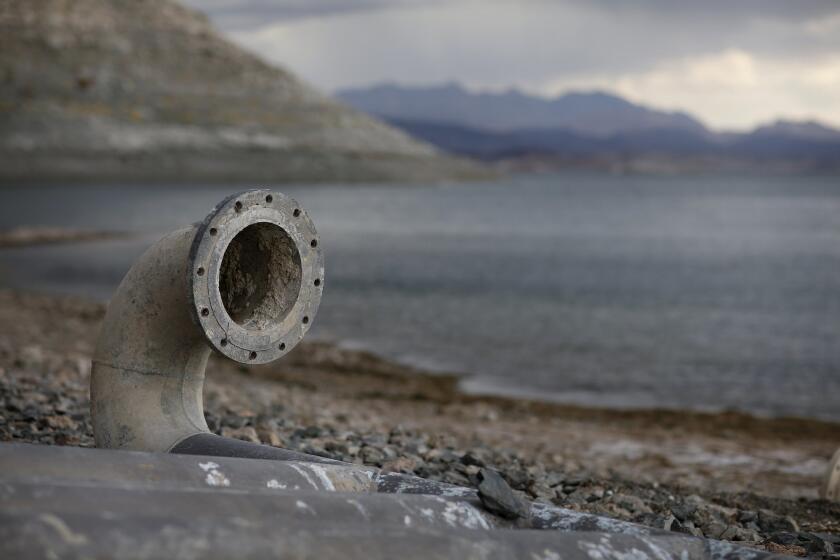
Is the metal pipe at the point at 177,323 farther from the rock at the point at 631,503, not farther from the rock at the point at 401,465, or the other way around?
the rock at the point at 631,503

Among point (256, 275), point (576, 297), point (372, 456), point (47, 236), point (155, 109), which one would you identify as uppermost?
point (155, 109)

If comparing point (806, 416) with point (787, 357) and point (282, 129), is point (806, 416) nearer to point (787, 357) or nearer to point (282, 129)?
point (787, 357)

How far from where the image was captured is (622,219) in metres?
98.4

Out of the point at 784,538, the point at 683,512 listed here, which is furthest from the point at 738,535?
the point at 683,512

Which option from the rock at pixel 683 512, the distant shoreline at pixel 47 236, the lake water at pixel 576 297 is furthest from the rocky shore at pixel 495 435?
the distant shoreline at pixel 47 236

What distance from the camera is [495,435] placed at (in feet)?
47.8

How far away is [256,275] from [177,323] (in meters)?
0.58

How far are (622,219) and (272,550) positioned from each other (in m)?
96.8

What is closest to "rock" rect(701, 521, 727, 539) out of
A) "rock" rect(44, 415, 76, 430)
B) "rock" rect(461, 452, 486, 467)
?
"rock" rect(461, 452, 486, 467)

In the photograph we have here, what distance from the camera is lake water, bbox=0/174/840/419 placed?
2270 centimetres

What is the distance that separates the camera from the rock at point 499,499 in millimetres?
5148

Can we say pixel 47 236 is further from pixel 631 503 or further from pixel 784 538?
pixel 784 538

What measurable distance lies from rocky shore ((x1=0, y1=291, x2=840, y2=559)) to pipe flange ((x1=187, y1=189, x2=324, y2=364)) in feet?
6.76

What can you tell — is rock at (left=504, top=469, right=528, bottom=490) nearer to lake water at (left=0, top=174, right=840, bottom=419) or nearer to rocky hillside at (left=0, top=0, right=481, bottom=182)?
lake water at (left=0, top=174, right=840, bottom=419)
